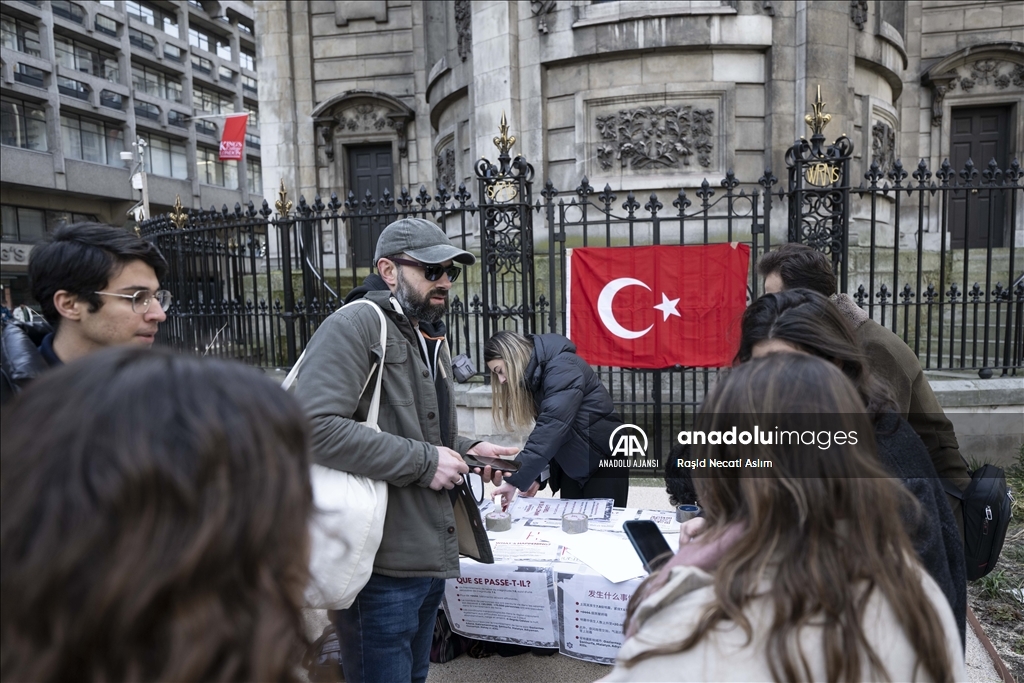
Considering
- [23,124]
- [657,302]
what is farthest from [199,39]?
[657,302]

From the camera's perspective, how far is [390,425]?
7.78 ft

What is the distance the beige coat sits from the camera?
1.14 m

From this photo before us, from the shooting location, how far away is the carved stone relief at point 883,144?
11.0 metres

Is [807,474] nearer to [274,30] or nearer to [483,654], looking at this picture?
[483,654]

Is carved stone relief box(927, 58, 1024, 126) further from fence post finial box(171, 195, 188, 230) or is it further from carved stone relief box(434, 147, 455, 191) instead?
fence post finial box(171, 195, 188, 230)

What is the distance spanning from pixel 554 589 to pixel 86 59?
149 feet

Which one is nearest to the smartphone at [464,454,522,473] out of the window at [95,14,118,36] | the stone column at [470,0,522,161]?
the stone column at [470,0,522,161]

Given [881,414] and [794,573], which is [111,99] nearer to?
[881,414]

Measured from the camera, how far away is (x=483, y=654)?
133 inches

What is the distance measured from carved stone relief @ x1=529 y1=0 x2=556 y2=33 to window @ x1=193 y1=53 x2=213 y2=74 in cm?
4282

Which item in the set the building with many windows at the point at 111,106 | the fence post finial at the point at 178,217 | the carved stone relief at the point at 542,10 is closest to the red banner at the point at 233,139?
the building with many windows at the point at 111,106

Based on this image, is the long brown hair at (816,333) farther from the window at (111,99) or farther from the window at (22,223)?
the window at (111,99)

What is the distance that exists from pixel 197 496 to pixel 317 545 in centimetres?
143

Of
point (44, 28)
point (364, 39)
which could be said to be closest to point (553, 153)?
point (364, 39)
